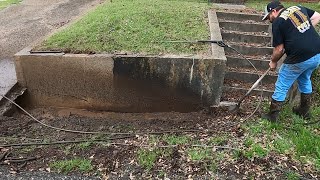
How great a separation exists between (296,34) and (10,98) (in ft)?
15.6

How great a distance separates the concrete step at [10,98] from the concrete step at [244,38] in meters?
4.25

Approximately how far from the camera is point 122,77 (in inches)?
228

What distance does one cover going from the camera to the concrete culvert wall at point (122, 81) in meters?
5.61

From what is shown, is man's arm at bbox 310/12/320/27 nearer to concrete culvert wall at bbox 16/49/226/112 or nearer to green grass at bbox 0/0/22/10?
concrete culvert wall at bbox 16/49/226/112

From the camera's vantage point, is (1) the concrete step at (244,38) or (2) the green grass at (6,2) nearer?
(1) the concrete step at (244,38)

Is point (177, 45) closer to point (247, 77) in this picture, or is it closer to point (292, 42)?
point (247, 77)

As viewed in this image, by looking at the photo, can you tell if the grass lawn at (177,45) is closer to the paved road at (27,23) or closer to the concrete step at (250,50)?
the concrete step at (250,50)

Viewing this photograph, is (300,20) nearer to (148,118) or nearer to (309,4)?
(148,118)

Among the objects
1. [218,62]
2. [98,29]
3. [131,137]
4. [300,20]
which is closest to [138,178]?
[131,137]

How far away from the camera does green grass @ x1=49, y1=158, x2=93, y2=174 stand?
4227 mm

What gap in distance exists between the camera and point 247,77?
6379mm

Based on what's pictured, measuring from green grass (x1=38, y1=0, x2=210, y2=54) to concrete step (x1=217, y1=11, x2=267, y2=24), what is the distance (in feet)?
1.40

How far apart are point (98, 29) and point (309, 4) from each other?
644 centimetres

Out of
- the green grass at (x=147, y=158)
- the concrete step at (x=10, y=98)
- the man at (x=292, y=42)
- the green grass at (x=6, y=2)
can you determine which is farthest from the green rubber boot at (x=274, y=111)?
the green grass at (x=6, y=2)
